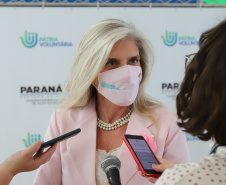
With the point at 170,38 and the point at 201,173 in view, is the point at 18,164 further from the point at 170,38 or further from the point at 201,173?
the point at 170,38

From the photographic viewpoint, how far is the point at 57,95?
11.6 feet

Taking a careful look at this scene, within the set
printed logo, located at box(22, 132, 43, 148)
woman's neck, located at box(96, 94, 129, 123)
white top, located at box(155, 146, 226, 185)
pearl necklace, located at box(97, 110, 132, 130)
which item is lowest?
printed logo, located at box(22, 132, 43, 148)

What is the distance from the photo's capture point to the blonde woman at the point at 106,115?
6.69 feet

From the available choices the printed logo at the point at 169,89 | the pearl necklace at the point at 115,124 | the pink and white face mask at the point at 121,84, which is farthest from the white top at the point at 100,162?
the printed logo at the point at 169,89

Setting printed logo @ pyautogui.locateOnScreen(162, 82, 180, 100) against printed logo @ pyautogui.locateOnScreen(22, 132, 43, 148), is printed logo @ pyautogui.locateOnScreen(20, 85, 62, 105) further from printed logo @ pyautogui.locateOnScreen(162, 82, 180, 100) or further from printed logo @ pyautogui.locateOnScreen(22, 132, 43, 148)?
printed logo @ pyautogui.locateOnScreen(162, 82, 180, 100)

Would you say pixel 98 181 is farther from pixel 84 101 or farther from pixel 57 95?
pixel 57 95

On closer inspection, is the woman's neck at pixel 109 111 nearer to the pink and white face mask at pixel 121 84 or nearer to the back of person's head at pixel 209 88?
the pink and white face mask at pixel 121 84

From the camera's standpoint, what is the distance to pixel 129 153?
2.03 metres

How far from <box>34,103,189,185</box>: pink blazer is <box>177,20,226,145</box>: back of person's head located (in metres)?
0.85

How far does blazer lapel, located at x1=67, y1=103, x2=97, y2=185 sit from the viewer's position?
6.58 ft

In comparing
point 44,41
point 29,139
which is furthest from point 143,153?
point 44,41

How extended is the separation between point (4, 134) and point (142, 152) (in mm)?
2033

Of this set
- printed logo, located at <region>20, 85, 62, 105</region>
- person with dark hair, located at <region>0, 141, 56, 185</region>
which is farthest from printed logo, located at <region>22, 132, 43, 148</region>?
person with dark hair, located at <region>0, 141, 56, 185</region>

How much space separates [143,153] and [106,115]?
60 centimetres
